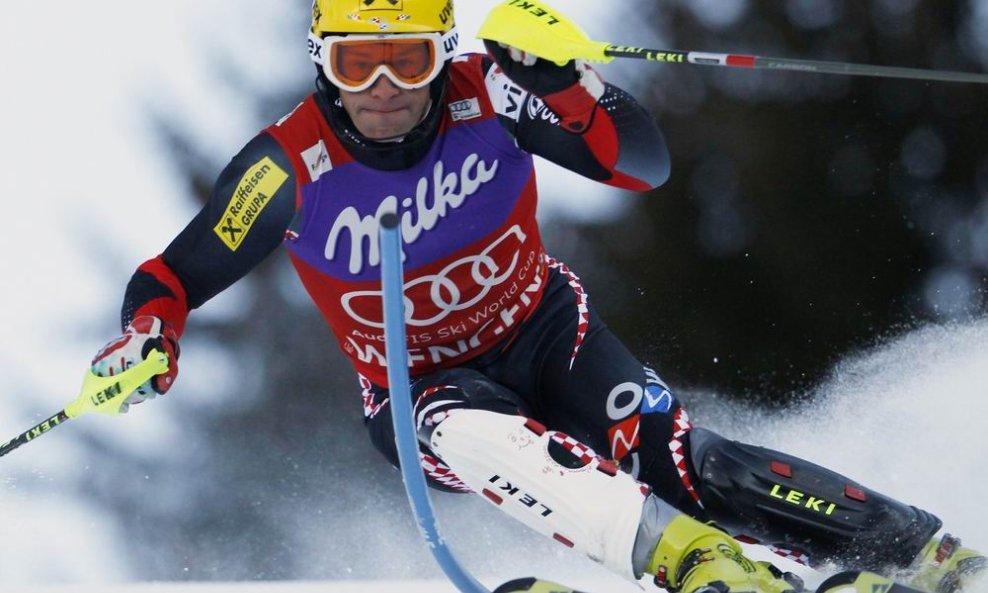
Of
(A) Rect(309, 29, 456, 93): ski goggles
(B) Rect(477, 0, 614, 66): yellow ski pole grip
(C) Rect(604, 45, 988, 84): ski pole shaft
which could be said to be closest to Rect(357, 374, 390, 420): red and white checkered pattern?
(A) Rect(309, 29, 456, 93): ski goggles

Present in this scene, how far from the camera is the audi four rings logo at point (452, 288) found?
325 cm

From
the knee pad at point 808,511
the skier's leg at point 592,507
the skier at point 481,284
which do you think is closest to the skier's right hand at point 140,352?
the skier at point 481,284

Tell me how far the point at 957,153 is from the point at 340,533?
114 inches

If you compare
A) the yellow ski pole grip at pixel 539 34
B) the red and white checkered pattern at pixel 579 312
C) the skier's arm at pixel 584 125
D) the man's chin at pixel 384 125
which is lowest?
the red and white checkered pattern at pixel 579 312

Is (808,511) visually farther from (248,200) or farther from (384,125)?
(248,200)

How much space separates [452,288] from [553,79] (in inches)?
26.7

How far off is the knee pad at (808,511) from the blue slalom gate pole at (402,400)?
62 cm

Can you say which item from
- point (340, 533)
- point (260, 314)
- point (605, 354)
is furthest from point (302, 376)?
point (605, 354)

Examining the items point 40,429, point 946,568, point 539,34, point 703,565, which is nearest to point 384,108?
point 539,34

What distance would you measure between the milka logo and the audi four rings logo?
103 mm

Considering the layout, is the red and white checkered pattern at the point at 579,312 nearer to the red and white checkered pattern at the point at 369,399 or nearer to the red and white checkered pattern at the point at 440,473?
the red and white checkered pattern at the point at 440,473

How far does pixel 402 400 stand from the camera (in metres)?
2.44

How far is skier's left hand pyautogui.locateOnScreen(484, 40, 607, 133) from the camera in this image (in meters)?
2.79

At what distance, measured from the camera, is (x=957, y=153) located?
17.4 feet
